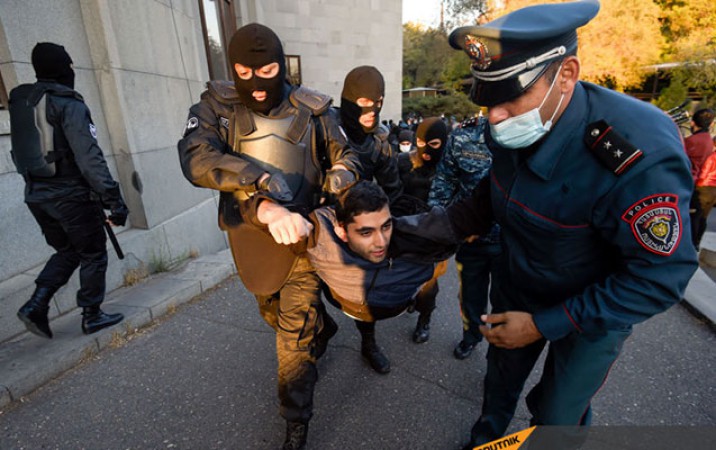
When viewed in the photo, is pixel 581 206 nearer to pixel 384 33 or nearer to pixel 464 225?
pixel 464 225

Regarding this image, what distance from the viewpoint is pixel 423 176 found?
11.5 feet

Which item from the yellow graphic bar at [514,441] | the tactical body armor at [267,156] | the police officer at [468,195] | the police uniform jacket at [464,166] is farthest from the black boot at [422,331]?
the yellow graphic bar at [514,441]

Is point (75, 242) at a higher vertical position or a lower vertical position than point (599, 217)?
lower

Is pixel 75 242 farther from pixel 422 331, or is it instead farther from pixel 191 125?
pixel 422 331

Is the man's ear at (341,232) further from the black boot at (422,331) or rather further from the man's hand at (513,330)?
the black boot at (422,331)

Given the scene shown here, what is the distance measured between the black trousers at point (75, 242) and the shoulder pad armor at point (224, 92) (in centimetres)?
154

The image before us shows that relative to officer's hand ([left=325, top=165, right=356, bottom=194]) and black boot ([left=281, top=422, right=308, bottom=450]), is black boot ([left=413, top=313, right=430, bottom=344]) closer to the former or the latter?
black boot ([left=281, top=422, right=308, bottom=450])

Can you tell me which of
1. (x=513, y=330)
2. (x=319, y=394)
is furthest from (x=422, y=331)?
(x=513, y=330)

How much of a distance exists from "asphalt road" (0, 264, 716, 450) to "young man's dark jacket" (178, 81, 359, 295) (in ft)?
2.93

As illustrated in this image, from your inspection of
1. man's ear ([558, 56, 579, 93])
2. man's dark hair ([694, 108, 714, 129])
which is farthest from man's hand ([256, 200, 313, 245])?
man's dark hair ([694, 108, 714, 129])

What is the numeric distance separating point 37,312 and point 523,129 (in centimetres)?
333

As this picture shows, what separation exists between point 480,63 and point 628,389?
233 centimetres

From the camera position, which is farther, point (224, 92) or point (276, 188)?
point (224, 92)

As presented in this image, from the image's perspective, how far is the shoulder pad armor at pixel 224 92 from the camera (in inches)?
78.9
